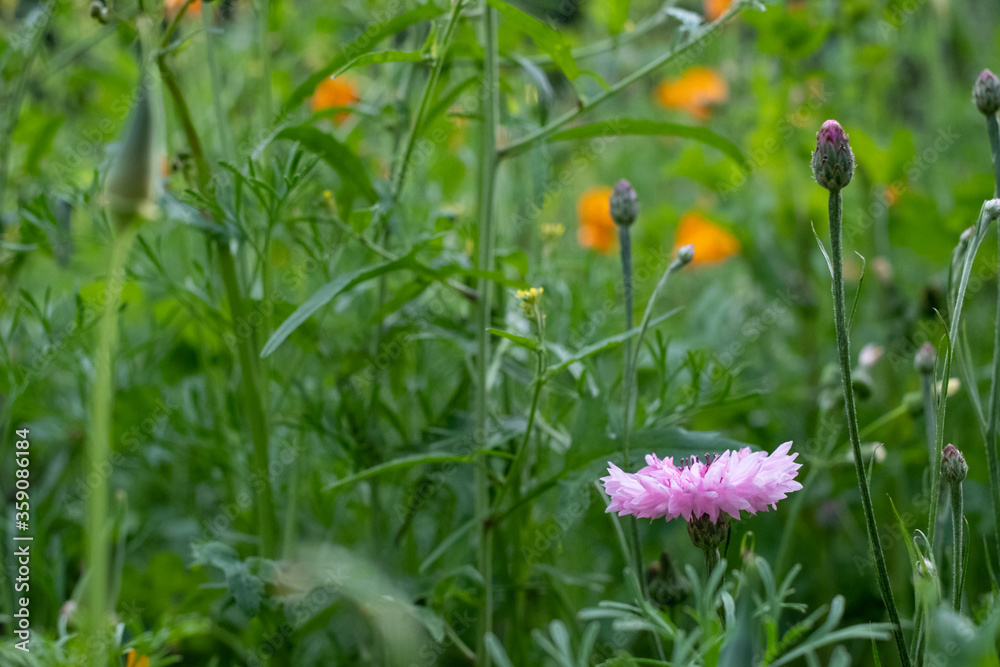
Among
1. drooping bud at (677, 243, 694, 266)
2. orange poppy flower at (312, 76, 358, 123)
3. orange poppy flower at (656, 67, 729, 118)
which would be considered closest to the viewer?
drooping bud at (677, 243, 694, 266)

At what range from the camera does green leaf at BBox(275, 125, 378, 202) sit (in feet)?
1.50

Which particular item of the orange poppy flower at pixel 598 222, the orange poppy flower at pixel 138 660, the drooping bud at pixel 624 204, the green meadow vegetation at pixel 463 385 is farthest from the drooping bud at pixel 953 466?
the orange poppy flower at pixel 598 222

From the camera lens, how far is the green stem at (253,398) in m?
0.51

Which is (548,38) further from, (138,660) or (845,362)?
(138,660)

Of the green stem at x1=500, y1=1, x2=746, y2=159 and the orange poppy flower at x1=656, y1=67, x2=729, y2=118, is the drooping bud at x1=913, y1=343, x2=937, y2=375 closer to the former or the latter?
Result: the green stem at x1=500, y1=1, x2=746, y2=159

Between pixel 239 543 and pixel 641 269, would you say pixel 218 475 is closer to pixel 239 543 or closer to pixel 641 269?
pixel 239 543

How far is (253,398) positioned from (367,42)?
0.74 ft

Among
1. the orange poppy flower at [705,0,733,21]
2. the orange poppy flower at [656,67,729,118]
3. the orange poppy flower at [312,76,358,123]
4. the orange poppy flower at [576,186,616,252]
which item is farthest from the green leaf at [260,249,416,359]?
the orange poppy flower at [656,67,729,118]

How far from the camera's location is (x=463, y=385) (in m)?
0.62

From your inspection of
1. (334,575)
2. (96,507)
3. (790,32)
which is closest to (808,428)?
(790,32)

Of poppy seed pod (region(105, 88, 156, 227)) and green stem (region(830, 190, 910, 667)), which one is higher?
poppy seed pod (region(105, 88, 156, 227))

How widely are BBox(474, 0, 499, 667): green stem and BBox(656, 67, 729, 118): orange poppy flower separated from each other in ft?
3.42

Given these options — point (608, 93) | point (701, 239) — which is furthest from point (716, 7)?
point (608, 93)

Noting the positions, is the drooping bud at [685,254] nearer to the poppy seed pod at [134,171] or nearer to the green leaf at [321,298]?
the green leaf at [321,298]
